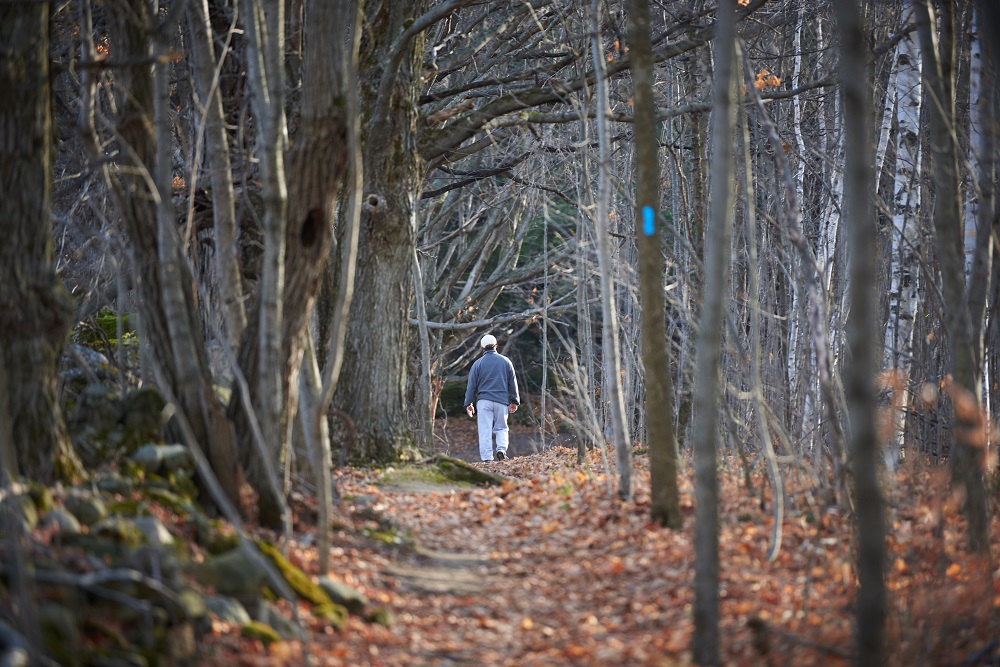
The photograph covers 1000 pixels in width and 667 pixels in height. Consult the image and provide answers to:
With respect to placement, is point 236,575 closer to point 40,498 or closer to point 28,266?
point 40,498

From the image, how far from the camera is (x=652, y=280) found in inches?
251

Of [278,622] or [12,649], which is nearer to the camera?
[12,649]

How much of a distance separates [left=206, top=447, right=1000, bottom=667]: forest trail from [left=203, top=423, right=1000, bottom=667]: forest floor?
0.01m

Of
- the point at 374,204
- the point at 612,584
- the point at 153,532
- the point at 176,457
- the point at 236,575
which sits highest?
the point at 374,204

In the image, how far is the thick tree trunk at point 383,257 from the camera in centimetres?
928

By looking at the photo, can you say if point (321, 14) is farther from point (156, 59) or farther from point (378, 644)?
point (378, 644)

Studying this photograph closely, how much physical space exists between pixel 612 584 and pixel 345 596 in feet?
5.76

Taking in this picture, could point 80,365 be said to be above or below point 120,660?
above

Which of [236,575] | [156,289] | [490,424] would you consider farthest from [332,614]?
[490,424]

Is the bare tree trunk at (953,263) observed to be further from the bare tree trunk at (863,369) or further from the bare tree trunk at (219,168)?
the bare tree trunk at (219,168)

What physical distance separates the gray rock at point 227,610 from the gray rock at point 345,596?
70 cm

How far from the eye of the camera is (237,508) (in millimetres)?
5484

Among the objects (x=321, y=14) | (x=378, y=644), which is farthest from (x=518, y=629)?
(x=321, y=14)

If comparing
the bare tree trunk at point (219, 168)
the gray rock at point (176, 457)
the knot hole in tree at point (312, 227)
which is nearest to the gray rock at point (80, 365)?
the bare tree trunk at point (219, 168)
